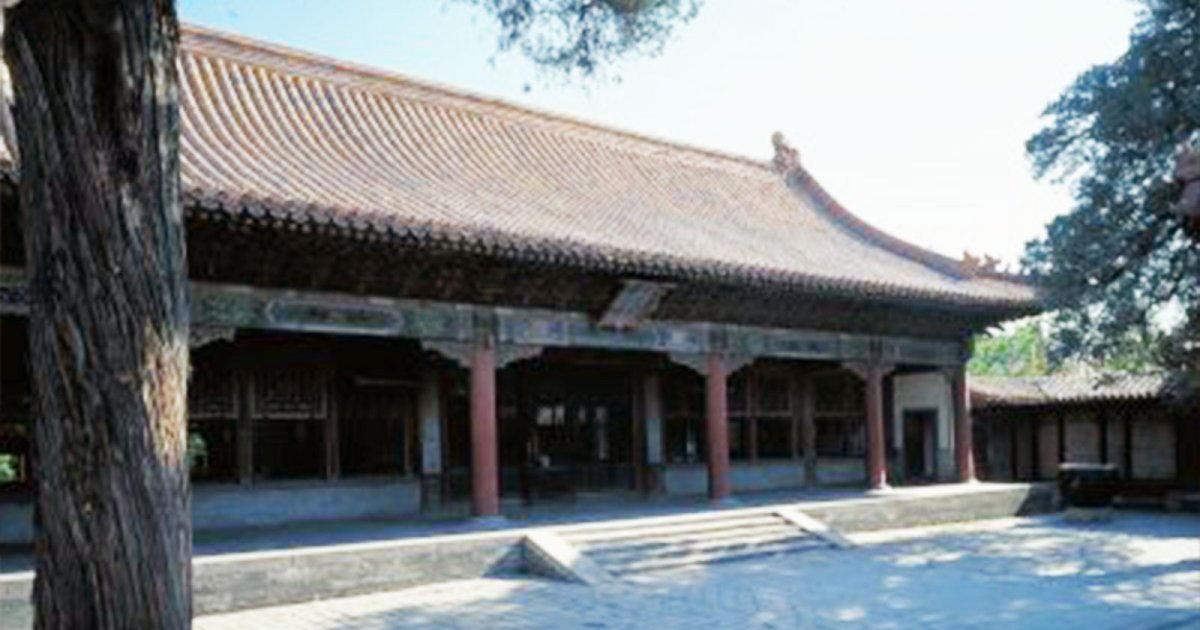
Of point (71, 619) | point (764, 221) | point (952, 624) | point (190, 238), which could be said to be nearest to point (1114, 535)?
point (764, 221)

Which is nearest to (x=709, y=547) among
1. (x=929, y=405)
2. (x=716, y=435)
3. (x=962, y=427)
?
(x=716, y=435)

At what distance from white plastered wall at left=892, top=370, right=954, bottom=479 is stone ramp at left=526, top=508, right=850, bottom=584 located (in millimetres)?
7866

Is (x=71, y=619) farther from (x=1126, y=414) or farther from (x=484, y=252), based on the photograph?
(x=1126, y=414)

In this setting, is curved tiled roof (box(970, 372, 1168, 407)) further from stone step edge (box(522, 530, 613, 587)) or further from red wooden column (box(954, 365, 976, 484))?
stone step edge (box(522, 530, 613, 587))

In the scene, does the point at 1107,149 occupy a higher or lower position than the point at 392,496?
higher

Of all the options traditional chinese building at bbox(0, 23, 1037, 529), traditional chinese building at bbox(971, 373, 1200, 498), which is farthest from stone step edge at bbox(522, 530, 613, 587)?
traditional chinese building at bbox(971, 373, 1200, 498)

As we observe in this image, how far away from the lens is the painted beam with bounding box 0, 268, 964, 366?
10898mm

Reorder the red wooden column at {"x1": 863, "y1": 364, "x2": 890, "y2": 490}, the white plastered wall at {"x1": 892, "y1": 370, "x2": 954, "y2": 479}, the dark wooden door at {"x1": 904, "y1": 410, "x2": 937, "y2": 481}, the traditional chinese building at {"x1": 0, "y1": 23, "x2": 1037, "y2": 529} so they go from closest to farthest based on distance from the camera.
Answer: the traditional chinese building at {"x1": 0, "y1": 23, "x2": 1037, "y2": 529}, the red wooden column at {"x1": 863, "y1": 364, "x2": 890, "y2": 490}, the white plastered wall at {"x1": 892, "y1": 370, "x2": 954, "y2": 479}, the dark wooden door at {"x1": 904, "y1": 410, "x2": 937, "y2": 481}

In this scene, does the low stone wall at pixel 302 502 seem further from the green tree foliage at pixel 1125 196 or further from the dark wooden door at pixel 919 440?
the dark wooden door at pixel 919 440

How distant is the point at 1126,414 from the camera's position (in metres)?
21.7

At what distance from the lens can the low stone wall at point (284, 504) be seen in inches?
468

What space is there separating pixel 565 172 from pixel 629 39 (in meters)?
9.08

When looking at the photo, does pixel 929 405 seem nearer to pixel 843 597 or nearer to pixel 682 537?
pixel 682 537

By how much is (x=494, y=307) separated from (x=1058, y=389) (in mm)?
14573
